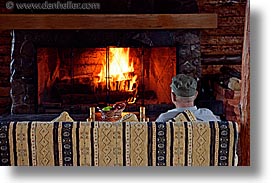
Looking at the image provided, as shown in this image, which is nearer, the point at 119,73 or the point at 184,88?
the point at 184,88

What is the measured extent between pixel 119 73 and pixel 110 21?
0.45 m

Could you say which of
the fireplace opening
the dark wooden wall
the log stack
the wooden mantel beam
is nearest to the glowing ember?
the fireplace opening

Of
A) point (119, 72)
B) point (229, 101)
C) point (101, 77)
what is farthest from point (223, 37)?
point (101, 77)

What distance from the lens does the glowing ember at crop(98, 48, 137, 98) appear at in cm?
412

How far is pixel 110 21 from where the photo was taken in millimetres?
3955

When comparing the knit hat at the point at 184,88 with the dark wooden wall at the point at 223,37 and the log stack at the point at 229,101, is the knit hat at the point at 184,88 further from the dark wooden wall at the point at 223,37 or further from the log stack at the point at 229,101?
the dark wooden wall at the point at 223,37

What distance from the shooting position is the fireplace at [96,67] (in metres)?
4.04

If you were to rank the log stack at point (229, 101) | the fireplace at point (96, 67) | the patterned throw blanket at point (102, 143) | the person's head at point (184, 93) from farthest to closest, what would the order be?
the fireplace at point (96, 67)
the log stack at point (229, 101)
the person's head at point (184, 93)
the patterned throw blanket at point (102, 143)

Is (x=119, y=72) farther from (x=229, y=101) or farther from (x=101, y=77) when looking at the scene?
(x=229, y=101)

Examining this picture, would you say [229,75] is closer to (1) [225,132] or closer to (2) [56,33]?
(2) [56,33]

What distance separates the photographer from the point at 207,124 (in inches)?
79.6

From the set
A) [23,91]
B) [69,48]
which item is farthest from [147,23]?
[23,91]

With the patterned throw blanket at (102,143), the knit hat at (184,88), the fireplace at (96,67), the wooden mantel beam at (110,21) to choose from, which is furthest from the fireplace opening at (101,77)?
the patterned throw blanket at (102,143)

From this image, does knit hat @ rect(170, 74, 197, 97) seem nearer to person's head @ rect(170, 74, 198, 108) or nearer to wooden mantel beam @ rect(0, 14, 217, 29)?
person's head @ rect(170, 74, 198, 108)
